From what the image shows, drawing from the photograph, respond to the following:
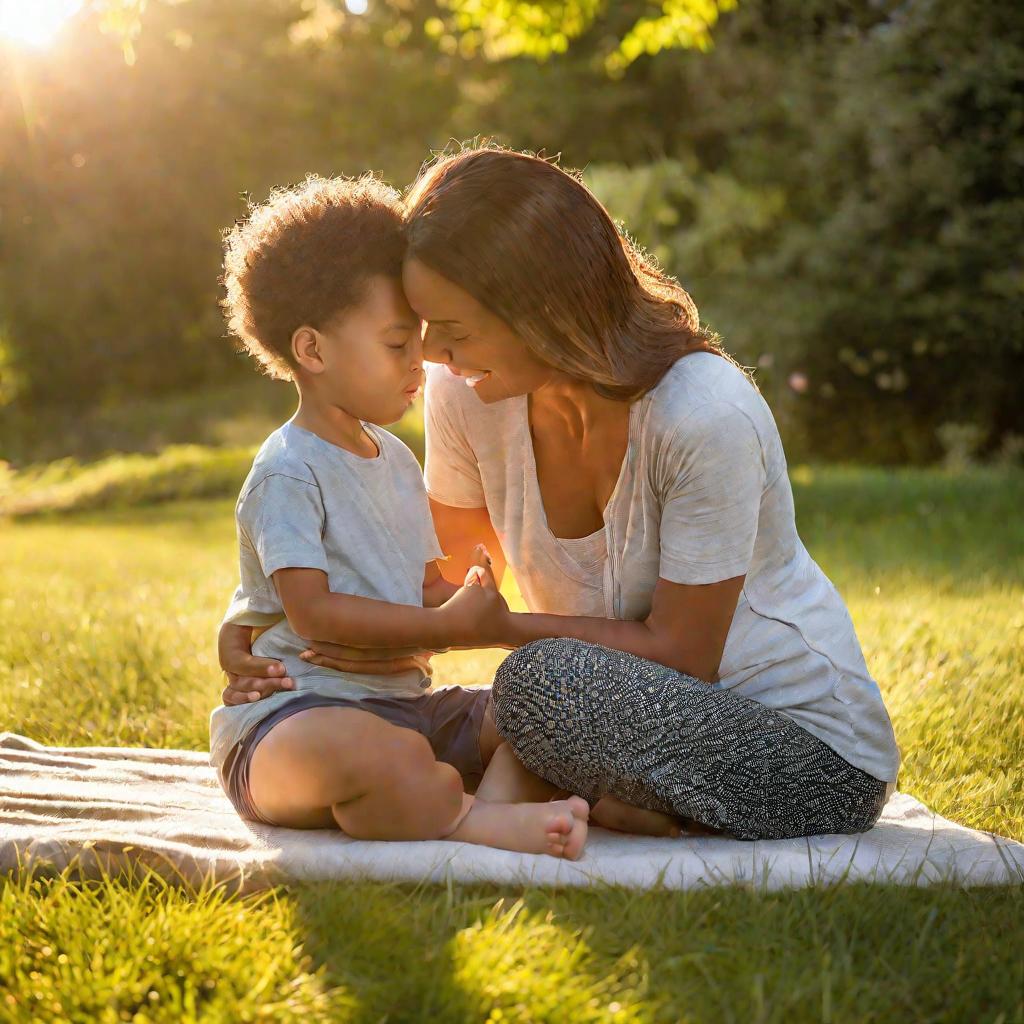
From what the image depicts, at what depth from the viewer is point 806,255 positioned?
1153 cm

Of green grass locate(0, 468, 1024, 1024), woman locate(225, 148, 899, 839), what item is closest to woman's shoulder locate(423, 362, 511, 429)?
woman locate(225, 148, 899, 839)

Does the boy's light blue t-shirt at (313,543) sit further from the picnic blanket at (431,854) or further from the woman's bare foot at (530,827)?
the woman's bare foot at (530,827)

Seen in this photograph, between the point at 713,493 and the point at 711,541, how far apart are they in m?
0.10

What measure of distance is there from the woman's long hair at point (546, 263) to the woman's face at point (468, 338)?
26mm

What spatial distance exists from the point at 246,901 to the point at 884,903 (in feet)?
3.92

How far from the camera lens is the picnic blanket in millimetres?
2400

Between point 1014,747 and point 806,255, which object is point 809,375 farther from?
point 1014,747

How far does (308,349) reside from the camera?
271 cm

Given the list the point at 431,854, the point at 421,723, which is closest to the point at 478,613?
the point at 421,723

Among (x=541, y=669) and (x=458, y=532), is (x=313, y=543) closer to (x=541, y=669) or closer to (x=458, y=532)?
(x=541, y=669)

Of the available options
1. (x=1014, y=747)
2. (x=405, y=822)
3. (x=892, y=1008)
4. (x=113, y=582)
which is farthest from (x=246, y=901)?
(x=113, y=582)

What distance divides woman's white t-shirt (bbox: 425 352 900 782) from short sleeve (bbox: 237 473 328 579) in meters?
0.53

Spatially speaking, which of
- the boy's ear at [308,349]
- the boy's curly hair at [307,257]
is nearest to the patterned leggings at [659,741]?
the boy's ear at [308,349]

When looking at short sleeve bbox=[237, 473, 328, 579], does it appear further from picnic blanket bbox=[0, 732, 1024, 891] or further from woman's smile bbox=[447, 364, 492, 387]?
picnic blanket bbox=[0, 732, 1024, 891]
